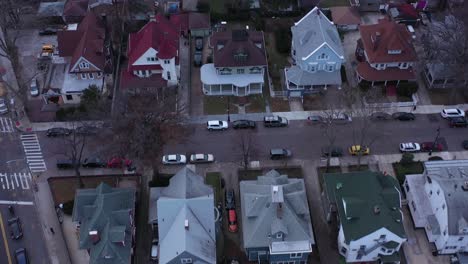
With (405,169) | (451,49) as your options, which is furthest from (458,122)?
(405,169)

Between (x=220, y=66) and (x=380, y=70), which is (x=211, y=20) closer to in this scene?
(x=220, y=66)

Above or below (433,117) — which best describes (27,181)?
below

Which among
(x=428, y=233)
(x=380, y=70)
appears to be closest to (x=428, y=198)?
(x=428, y=233)

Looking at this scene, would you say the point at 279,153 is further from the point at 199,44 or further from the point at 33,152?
the point at 33,152

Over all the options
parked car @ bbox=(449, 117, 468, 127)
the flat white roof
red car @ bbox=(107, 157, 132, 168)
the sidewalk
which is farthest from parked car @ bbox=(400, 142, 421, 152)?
the sidewalk

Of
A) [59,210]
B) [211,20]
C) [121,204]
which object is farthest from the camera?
[211,20]

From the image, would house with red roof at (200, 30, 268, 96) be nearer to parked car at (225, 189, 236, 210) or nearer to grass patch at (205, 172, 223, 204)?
grass patch at (205, 172, 223, 204)
